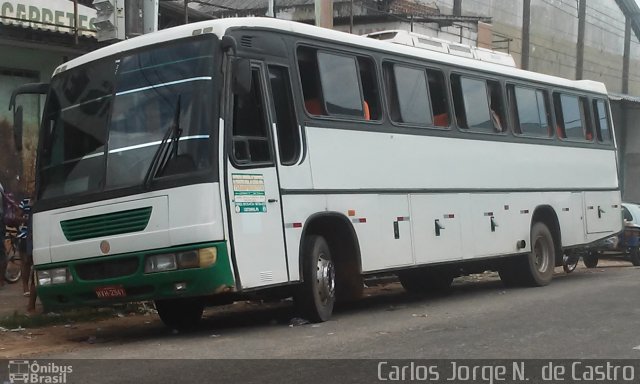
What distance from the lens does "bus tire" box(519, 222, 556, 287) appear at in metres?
14.4

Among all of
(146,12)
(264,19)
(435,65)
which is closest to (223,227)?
(264,19)

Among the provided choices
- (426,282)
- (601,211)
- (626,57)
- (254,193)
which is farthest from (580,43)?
(254,193)

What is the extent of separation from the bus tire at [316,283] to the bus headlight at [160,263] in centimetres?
161

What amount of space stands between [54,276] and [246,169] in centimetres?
233

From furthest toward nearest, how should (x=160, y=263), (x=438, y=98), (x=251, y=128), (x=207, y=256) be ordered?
(x=438, y=98)
(x=251, y=128)
(x=160, y=263)
(x=207, y=256)

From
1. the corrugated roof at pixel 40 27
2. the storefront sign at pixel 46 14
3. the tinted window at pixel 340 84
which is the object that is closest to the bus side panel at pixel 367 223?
the tinted window at pixel 340 84

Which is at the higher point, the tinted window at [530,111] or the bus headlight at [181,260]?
the tinted window at [530,111]

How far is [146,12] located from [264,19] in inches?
105

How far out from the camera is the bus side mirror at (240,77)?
341 inches

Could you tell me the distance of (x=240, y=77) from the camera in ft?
28.5

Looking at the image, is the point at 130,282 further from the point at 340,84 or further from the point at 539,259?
the point at 539,259

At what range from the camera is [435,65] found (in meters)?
12.4

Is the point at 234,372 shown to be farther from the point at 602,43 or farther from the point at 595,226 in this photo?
the point at 602,43

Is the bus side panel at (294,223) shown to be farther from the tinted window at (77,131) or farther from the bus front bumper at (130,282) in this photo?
the tinted window at (77,131)
